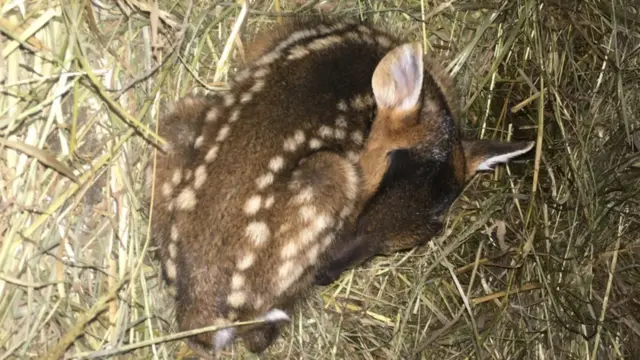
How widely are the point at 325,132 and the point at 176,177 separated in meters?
0.65

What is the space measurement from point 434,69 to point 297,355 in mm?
1511

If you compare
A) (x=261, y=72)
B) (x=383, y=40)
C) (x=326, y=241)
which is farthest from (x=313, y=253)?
(x=383, y=40)

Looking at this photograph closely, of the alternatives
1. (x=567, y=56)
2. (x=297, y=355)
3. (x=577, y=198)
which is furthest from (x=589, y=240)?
(x=297, y=355)

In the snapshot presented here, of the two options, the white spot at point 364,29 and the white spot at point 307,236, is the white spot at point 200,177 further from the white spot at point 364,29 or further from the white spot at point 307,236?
the white spot at point 364,29

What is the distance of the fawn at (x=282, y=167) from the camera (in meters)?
3.27

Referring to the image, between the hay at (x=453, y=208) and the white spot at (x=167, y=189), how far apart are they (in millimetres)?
177

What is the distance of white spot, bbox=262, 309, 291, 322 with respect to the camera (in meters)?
3.52

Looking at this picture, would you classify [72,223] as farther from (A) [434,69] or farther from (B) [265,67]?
(A) [434,69]

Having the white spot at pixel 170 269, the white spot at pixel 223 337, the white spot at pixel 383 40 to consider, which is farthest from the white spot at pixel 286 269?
the white spot at pixel 383 40

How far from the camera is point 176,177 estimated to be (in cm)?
347

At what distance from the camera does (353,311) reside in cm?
409

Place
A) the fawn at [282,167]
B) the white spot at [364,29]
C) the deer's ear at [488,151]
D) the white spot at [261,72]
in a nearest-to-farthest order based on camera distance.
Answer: the fawn at [282,167] < the white spot at [261,72] < the deer's ear at [488,151] < the white spot at [364,29]

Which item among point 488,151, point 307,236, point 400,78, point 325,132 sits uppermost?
point 400,78

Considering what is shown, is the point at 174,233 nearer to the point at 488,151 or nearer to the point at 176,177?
the point at 176,177
